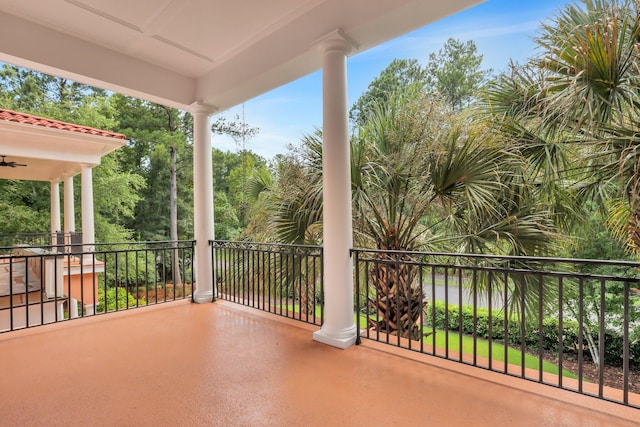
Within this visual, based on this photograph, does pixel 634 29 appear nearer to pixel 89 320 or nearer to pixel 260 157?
pixel 89 320

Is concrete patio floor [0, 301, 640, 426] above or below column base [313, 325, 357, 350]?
below

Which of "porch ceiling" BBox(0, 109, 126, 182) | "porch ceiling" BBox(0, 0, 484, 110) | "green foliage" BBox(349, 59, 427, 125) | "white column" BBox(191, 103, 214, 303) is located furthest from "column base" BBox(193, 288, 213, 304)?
→ "green foliage" BBox(349, 59, 427, 125)

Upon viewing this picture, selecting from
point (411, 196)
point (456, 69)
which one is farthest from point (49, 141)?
point (456, 69)

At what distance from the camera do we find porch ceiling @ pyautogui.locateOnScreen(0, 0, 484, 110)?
2.63 metres

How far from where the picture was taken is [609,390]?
2000 mm

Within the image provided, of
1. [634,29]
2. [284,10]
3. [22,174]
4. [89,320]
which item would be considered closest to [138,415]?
[89,320]

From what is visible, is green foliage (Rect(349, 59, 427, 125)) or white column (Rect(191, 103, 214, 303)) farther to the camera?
green foliage (Rect(349, 59, 427, 125))

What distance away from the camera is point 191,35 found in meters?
3.25

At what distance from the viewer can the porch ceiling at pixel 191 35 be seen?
2633mm

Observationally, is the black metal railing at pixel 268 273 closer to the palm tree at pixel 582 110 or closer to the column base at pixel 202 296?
the column base at pixel 202 296

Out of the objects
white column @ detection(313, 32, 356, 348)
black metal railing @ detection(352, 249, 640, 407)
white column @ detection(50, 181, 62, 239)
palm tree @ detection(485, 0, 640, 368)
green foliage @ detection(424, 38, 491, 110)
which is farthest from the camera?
green foliage @ detection(424, 38, 491, 110)

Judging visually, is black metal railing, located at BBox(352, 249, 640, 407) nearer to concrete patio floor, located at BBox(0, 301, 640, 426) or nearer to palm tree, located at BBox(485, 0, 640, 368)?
concrete patio floor, located at BBox(0, 301, 640, 426)

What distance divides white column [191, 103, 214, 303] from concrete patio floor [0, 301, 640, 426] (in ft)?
4.24

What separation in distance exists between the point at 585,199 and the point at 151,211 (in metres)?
14.9
